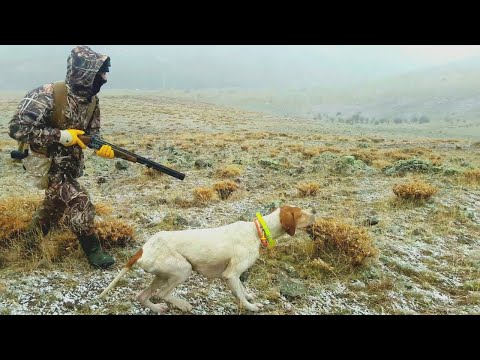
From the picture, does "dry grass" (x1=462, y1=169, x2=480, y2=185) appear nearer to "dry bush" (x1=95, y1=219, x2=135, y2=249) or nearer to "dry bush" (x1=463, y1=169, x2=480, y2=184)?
"dry bush" (x1=463, y1=169, x2=480, y2=184)

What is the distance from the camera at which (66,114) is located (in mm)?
5379

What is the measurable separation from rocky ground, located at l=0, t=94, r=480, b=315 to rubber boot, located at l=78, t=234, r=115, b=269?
0.38 feet

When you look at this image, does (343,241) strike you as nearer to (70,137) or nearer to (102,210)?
(70,137)

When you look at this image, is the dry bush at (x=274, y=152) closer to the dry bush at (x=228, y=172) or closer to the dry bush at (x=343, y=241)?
the dry bush at (x=228, y=172)

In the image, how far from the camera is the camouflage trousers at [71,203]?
5484 mm

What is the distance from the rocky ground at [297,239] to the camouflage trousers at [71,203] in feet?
2.01

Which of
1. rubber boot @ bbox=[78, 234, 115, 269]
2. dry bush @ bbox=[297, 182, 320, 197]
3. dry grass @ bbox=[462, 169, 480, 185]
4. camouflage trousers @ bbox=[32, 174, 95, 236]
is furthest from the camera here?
dry grass @ bbox=[462, 169, 480, 185]

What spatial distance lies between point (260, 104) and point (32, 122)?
99224mm

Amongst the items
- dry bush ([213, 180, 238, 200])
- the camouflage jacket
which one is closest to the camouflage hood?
the camouflage jacket

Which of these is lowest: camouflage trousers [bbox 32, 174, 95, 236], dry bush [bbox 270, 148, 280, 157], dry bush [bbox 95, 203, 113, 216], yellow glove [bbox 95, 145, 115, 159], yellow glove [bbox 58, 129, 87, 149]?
dry bush [bbox 95, 203, 113, 216]

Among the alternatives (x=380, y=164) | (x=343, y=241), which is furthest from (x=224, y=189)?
(x=380, y=164)

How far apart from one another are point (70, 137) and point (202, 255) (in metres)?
2.46

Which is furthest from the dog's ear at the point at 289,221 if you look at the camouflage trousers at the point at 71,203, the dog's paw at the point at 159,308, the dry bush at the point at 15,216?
the dry bush at the point at 15,216

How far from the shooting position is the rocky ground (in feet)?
16.5
